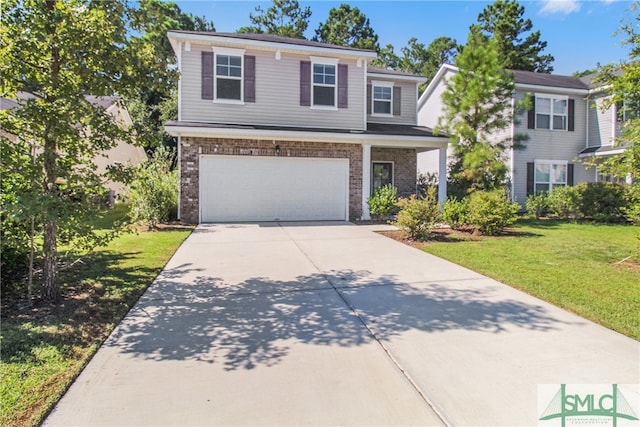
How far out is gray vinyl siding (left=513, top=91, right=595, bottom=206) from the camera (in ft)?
57.6

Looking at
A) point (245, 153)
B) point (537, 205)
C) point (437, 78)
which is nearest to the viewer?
point (245, 153)

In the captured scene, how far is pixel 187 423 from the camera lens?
2.41m

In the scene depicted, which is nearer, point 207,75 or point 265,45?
point 207,75

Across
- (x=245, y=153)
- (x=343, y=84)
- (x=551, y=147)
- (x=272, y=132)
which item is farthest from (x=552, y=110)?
(x=245, y=153)

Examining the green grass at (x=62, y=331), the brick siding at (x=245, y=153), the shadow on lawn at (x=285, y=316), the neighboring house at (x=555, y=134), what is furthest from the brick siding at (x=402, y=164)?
the green grass at (x=62, y=331)

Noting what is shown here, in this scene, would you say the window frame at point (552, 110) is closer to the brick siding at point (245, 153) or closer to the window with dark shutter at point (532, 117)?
the window with dark shutter at point (532, 117)

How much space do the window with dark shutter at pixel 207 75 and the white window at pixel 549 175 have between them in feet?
46.8

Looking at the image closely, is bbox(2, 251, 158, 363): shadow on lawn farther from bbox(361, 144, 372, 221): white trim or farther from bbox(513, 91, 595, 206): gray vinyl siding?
bbox(513, 91, 595, 206): gray vinyl siding

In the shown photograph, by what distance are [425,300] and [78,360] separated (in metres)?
3.71

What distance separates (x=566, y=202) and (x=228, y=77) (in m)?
13.5

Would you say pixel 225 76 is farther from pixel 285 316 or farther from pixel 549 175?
pixel 549 175

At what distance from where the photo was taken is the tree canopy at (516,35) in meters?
31.6

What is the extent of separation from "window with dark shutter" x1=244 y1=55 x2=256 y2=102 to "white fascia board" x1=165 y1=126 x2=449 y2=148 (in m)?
1.72

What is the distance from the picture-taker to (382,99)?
55.2 feet
